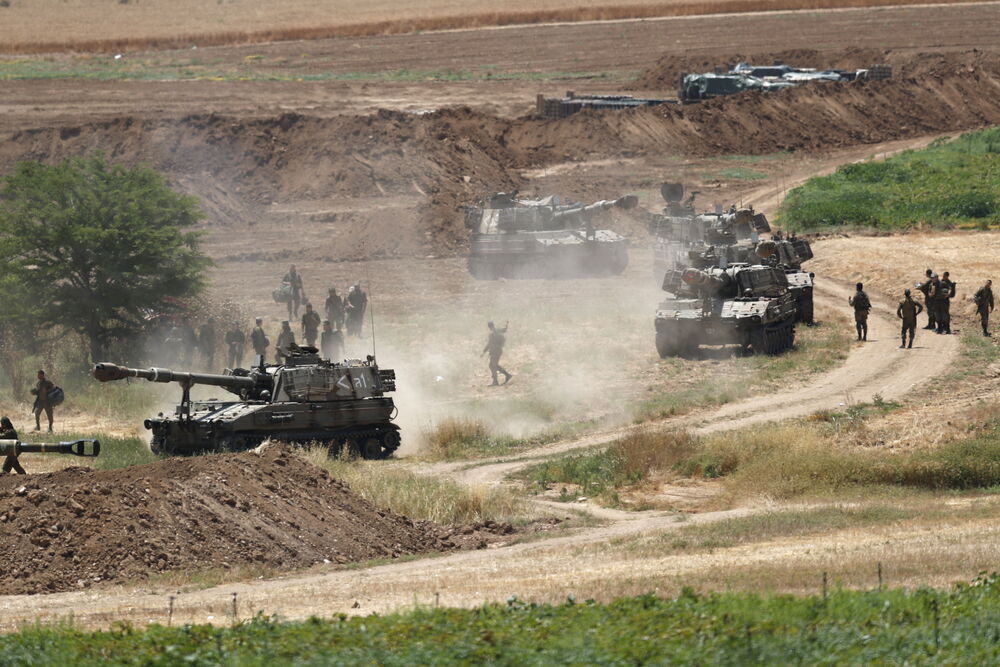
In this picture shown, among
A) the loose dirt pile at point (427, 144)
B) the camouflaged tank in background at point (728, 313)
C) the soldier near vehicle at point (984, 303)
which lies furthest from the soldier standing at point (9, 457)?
the loose dirt pile at point (427, 144)

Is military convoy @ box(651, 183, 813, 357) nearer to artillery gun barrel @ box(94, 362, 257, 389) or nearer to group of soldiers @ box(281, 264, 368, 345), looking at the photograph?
group of soldiers @ box(281, 264, 368, 345)

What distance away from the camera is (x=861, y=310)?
115ft

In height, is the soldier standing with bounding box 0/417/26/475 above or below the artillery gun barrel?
below

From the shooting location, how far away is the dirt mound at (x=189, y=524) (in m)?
A: 18.0

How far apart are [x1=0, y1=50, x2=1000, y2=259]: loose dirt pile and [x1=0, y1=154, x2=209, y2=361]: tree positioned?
1164cm

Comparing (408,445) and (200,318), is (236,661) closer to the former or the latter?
(408,445)

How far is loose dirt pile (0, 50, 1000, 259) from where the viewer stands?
168 ft

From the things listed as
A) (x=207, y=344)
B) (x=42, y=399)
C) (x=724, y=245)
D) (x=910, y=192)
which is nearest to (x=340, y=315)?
(x=207, y=344)

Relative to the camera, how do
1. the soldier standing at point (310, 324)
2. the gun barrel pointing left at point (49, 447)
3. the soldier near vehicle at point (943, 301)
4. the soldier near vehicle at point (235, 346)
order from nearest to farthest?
the gun barrel pointing left at point (49, 447)
the soldier near vehicle at point (235, 346)
the soldier standing at point (310, 324)
the soldier near vehicle at point (943, 301)

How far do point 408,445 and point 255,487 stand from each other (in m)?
8.82

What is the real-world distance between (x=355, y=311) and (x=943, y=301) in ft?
43.6

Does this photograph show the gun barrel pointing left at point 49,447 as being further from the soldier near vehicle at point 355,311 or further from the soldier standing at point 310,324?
the soldier near vehicle at point 355,311

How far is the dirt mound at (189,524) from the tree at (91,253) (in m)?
14.4

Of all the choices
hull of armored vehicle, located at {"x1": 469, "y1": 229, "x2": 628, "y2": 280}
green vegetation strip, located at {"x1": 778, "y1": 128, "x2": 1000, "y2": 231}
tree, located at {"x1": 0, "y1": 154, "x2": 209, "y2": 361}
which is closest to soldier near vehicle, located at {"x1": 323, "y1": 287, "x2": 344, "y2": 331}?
tree, located at {"x1": 0, "y1": 154, "x2": 209, "y2": 361}
